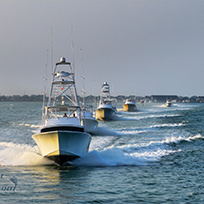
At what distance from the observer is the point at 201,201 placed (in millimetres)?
12117

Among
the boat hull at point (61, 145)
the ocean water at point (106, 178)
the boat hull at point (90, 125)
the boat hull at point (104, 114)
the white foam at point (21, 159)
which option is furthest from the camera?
the boat hull at point (104, 114)

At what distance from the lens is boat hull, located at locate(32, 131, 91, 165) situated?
17516 millimetres

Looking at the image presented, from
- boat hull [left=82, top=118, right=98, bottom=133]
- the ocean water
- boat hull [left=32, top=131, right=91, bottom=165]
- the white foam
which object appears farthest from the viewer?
boat hull [left=82, top=118, right=98, bottom=133]

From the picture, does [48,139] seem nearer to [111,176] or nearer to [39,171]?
[39,171]

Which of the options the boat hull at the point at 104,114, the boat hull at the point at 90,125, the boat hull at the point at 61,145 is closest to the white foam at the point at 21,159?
the boat hull at the point at 61,145

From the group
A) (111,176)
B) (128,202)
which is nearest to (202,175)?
(111,176)

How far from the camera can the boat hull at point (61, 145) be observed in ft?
57.5

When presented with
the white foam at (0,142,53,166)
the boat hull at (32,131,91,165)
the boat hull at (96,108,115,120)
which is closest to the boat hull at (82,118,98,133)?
the white foam at (0,142,53,166)

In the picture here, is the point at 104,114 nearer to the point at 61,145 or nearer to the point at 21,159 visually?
the point at 21,159

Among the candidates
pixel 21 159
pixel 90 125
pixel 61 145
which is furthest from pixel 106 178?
pixel 90 125

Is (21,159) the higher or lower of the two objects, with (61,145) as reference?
lower

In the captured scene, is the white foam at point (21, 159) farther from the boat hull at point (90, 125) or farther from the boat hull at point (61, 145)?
the boat hull at point (90, 125)

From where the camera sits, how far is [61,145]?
57.6 ft

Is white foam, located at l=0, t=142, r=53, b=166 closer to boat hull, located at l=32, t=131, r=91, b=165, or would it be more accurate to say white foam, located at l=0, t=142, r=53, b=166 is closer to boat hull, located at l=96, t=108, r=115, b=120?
boat hull, located at l=32, t=131, r=91, b=165
